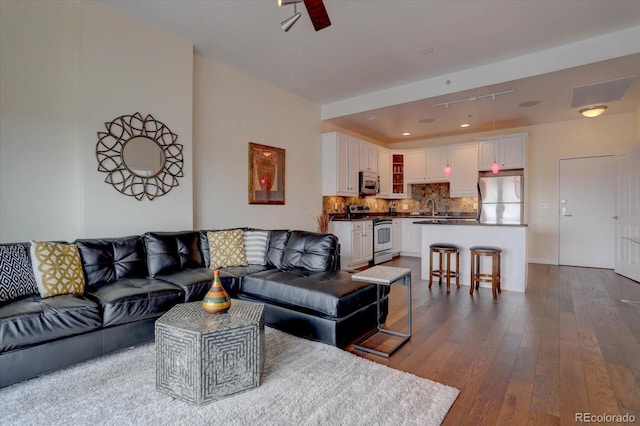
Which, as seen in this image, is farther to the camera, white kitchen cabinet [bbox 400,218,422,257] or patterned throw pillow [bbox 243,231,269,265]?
white kitchen cabinet [bbox 400,218,422,257]

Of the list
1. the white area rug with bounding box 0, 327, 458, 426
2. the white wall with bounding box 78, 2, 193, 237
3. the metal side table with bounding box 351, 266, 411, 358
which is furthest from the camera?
the white wall with bounding box 78, 2, 193, 237

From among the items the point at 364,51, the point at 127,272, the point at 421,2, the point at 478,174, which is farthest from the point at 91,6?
the point at 478,174

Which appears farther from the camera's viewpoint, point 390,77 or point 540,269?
point 540,269

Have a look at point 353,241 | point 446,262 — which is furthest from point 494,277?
point 353,241

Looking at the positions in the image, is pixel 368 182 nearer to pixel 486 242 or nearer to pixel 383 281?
pixel 486 242

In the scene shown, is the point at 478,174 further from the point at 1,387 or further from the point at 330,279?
the point at 1,387

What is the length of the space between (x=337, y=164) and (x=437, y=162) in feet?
9.14

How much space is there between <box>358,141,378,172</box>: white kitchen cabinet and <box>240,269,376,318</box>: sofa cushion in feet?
13.4

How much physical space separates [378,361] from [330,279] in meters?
0.91

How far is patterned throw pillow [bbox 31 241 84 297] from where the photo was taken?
2.47m

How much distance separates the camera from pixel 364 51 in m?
4.08

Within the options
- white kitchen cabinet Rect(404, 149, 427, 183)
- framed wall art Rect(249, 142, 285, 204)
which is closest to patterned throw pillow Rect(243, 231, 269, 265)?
framed wall art Rect(249, 142, 285, 204)

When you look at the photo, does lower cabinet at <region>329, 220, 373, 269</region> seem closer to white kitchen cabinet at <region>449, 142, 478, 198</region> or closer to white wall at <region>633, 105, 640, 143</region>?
white kitchen cabinet at <region>449, 142, 478, 198</region>

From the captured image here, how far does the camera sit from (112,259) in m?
Answer: 3.03
